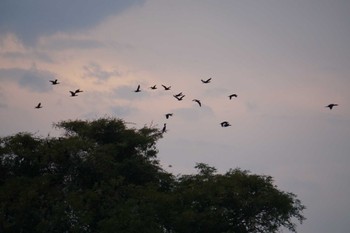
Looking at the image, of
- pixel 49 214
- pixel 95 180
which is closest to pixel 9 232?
pixel 49 214

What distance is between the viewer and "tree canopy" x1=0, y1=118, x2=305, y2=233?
3547cm

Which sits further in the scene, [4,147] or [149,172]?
[149,172]

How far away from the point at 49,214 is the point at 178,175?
1279 centimetres

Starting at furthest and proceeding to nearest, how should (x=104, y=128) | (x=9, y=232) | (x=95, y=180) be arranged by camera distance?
(x=104, y=128) < (x=95, y=180) < (x=9, y=232)

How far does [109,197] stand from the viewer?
37.6 m

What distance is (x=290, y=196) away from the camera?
39.6 meters

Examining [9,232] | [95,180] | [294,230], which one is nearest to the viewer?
[9,232]

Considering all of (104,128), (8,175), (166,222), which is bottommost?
(166,222)

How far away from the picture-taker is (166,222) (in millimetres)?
37531

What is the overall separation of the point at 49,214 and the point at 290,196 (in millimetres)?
19713

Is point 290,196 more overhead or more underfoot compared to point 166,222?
more overhead

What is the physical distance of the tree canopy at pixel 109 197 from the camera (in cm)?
3547

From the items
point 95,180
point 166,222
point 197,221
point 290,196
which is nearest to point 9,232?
point 95,180

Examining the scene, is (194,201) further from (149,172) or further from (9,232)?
(9,232)
